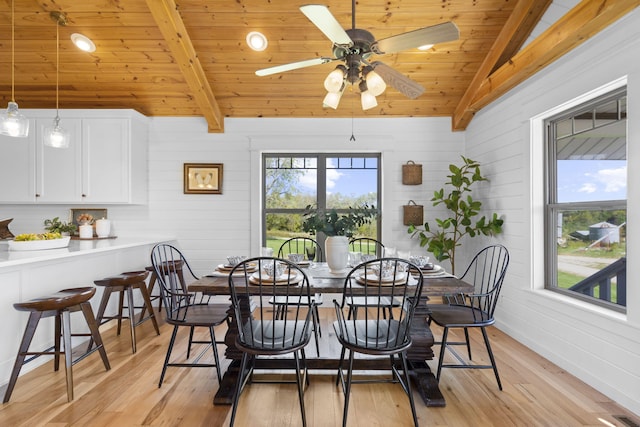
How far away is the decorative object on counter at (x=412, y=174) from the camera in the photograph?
15.0ft

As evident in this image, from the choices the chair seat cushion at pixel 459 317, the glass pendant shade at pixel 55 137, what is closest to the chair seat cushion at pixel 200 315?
the chair seat cushion at pixel 459 317

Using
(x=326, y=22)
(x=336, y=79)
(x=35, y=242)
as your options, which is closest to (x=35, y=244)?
(x=35, y=242)

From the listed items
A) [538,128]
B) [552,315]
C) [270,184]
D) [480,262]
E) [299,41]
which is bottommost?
[552,315]

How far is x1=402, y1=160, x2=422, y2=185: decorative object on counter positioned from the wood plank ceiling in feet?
2.23

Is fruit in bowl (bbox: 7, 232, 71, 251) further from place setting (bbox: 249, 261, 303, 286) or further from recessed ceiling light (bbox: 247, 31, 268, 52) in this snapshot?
recessed ceiling light (bbox: 247, 31, 268, 52)

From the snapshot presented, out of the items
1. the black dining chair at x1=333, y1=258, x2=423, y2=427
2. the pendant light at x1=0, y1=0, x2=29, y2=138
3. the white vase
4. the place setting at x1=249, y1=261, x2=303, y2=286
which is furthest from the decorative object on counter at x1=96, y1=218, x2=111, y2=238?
the black dining chair at x1=333, y1=258, x2=423, y2=427

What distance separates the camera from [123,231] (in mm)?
4645

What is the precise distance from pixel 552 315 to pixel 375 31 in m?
3.02

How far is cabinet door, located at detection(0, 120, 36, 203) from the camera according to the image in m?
4.25

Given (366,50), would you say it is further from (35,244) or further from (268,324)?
(35,244)

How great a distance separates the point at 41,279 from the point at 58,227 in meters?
1.77

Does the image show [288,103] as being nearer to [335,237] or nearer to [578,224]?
[335,237]

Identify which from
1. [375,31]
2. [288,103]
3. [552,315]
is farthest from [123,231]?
[552,315]

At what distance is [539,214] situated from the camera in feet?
10.8
